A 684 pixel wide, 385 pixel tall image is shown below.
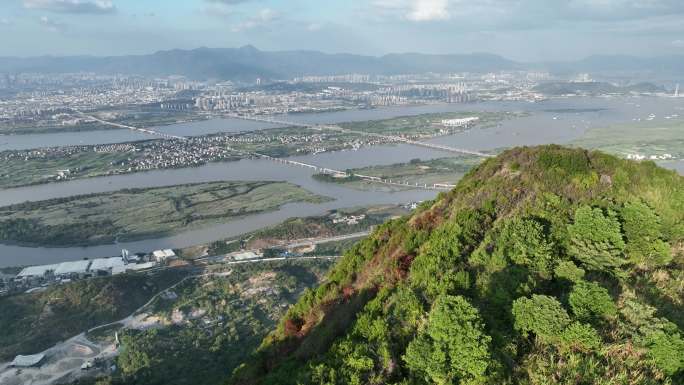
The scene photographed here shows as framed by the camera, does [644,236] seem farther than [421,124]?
No

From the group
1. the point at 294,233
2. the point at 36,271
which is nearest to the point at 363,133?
the point at 294,233

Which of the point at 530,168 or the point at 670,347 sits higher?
the point at 530,168

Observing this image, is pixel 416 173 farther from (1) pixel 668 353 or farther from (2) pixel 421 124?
(1) pixel 668 353

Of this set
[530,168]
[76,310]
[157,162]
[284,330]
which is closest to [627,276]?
[530,168]

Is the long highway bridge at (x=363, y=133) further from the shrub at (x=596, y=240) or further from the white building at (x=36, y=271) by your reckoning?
the shrub at (x=596, y=240)

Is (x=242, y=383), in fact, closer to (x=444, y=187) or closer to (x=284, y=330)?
(x=284, y=330)

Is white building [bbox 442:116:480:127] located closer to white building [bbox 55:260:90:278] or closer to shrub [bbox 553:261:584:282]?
white building [bbox 55:260:90:278]
